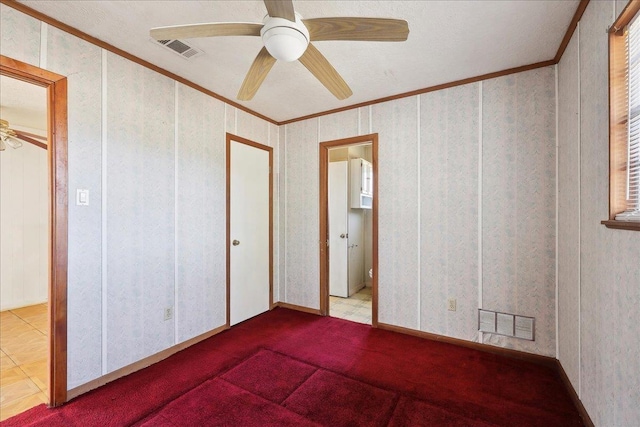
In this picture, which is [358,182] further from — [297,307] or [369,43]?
[369,43]

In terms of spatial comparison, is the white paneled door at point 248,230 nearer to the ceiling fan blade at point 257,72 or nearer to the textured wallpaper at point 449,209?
→ the ceiling fan blade at point 257,72

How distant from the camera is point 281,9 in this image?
1249 mm

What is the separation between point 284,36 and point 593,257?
6.88 ft

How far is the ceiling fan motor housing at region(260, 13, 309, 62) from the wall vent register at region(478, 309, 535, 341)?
274 cm

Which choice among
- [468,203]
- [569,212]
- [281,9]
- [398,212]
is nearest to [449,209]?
[468,203]

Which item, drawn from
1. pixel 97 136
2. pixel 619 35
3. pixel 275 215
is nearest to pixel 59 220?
pixel 97 136

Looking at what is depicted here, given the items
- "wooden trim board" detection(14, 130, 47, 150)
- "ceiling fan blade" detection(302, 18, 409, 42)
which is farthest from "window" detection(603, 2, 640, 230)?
"wooden trim board" detection(14, 130, 47, 150)

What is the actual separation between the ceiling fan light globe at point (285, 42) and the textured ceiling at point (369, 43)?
541mm

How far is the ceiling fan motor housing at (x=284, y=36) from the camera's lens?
133cm

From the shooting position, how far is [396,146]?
3.11 metres

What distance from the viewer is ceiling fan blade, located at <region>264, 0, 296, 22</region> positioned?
1.21m

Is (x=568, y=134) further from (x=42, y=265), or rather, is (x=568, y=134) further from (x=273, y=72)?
(x=42, y=265)

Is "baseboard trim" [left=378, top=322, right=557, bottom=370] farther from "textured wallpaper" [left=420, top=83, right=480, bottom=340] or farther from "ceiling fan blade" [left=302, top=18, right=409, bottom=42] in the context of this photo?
"ceiling fan blade" [left=302, top=18, right=409, bottom=42]

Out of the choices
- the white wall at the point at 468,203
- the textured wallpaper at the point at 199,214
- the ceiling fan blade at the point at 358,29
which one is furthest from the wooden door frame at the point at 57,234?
the white wall at the point at 468,203
